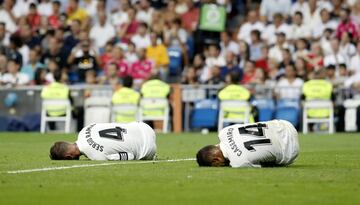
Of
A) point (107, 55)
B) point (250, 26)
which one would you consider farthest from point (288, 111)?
point (107, 55)

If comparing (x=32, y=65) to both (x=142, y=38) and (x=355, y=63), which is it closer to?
(x=142, y=38)

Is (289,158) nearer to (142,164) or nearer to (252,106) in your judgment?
(142,164)

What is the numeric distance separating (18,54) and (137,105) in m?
4.33

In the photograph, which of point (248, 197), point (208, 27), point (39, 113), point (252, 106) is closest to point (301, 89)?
point (252, 106)

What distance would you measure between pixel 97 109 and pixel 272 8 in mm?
5966

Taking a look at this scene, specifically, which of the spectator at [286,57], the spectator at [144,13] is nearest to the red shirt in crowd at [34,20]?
the spectator at [144,13]

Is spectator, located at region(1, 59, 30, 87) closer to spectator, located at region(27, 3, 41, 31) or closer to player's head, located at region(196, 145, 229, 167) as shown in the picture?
spectator, located at region(27, 3, 41, 31)

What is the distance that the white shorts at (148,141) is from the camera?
45.2 feet

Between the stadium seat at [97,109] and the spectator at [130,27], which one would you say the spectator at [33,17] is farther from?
the stadium seat at [97,109]

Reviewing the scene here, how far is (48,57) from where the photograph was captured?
94.7ft

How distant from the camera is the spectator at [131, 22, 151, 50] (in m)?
28.7

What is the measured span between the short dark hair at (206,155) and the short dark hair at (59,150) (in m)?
2.06

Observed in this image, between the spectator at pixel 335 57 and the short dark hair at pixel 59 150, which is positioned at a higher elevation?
the spectator at pixel 335 57

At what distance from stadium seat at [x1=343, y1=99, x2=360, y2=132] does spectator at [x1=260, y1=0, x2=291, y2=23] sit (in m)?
4.48
